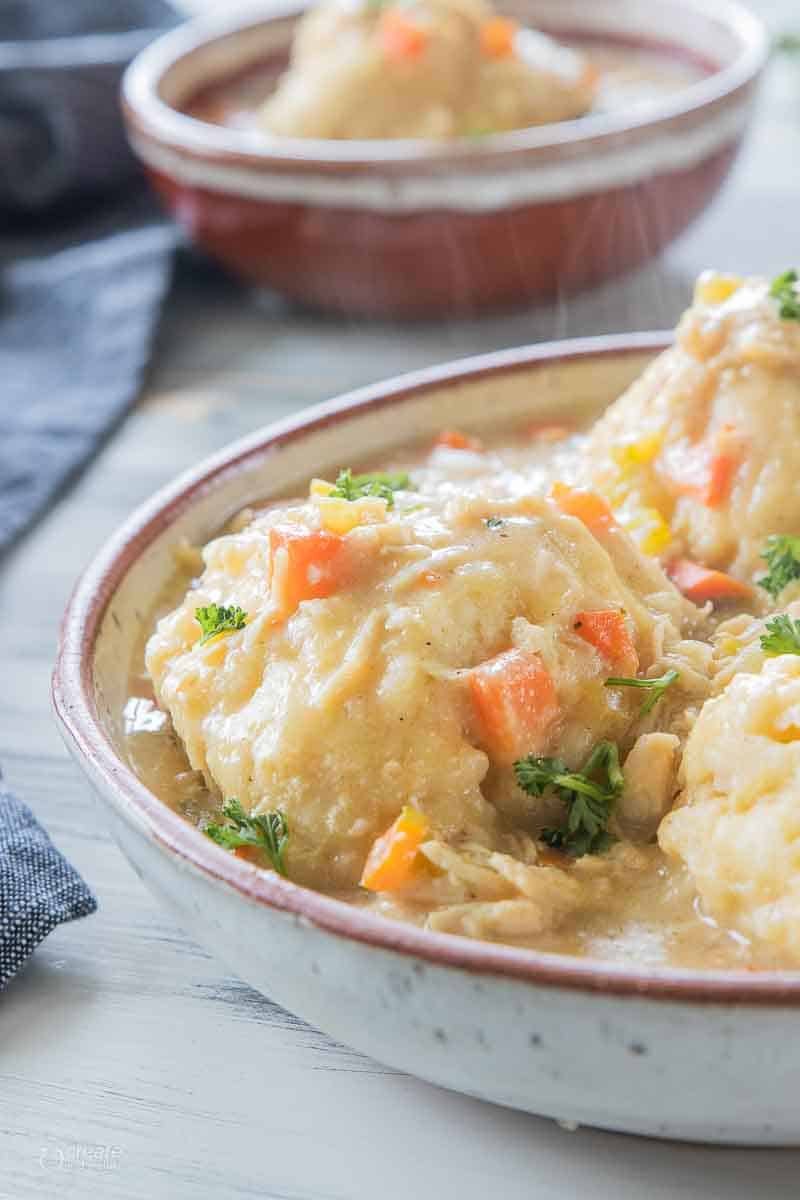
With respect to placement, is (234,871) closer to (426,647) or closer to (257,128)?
(426,647)

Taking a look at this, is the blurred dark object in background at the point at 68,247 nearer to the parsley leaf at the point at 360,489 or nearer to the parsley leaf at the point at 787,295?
the parsley leaf at the point at 360,489

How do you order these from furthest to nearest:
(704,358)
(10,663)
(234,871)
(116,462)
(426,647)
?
(116,462) < (10,663) < (704,358) < (426,647) < (234,871)

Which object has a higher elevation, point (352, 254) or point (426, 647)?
point (426, 647)

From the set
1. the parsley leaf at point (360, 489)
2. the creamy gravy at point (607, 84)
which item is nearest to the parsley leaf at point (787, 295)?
the parsley leaf at point (360, 489)

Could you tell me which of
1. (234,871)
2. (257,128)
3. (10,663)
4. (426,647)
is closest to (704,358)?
(426,647)

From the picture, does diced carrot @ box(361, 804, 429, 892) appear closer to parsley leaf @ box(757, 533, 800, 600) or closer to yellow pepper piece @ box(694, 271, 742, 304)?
parsley leaf @ box(757, 533, 800, 600)

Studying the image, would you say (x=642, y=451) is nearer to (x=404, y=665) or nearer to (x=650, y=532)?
(x=650, y=532)

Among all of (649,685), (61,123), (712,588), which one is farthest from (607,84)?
(649,685)
